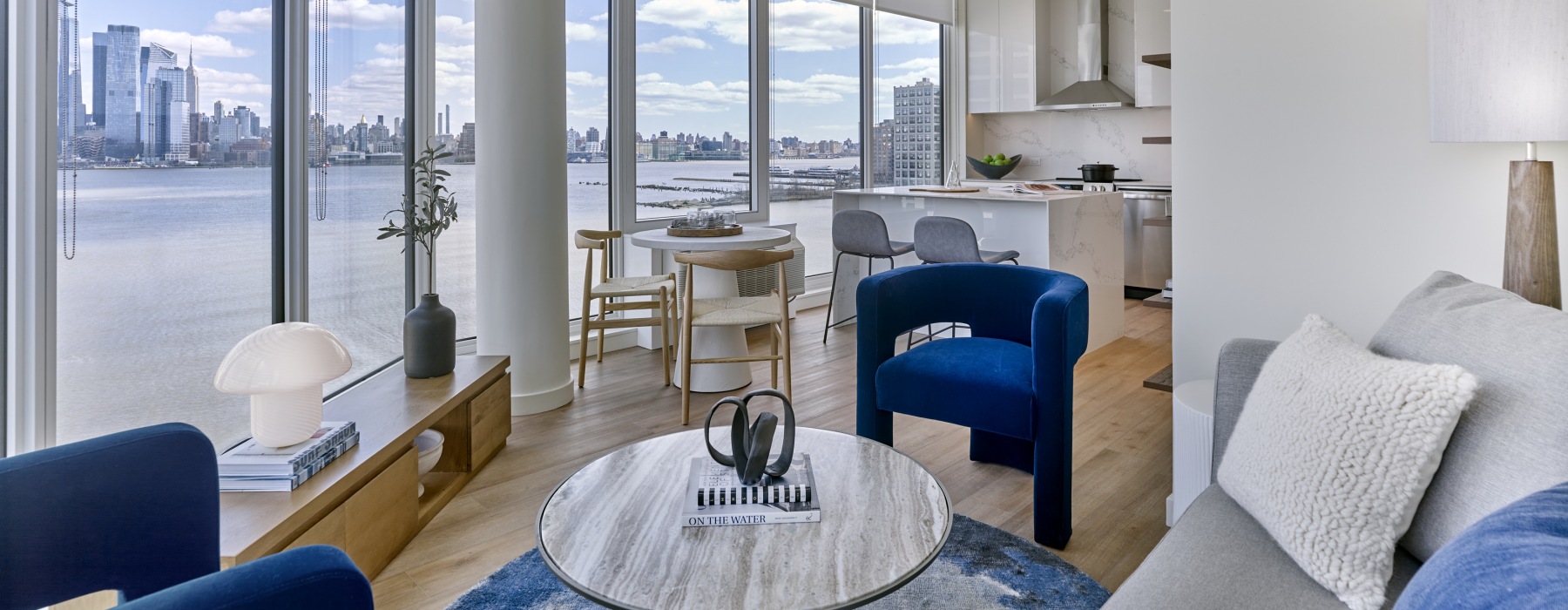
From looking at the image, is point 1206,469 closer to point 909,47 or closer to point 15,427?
point 15,427

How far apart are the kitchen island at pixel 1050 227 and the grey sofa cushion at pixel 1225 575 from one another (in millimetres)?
3146

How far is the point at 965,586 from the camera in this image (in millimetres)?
2172

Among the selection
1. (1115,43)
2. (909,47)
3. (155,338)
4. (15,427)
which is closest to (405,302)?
(155,338)

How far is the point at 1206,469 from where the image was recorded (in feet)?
7.25

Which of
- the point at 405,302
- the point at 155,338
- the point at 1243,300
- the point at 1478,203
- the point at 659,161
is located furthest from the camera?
the point at 659,161

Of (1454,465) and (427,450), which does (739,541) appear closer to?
(1454,465)

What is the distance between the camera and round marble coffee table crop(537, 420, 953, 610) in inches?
52.2

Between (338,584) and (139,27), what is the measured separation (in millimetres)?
1986

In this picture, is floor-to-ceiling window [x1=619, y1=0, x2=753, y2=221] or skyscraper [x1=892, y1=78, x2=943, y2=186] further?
skyscraper [x1=892, y1=78, x2=943, y2=186]

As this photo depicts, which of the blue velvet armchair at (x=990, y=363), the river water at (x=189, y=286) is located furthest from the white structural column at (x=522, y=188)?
the blue velvet armchair at (x=990, y=363)

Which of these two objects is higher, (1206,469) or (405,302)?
(405,302)

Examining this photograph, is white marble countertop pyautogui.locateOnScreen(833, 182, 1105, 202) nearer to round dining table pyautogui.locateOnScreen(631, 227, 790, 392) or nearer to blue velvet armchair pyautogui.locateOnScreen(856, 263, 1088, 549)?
round dining table pyautogui.locateOnScreen(631, 227, 790, 392)

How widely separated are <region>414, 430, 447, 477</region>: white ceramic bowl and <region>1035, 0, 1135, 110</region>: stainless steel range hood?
6.05 metres

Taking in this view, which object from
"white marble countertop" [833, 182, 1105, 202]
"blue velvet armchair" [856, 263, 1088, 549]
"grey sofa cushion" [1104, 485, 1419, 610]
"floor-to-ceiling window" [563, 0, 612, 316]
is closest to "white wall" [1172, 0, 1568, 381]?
"blue velvet armchair" [856, 263, 1088, 549]
